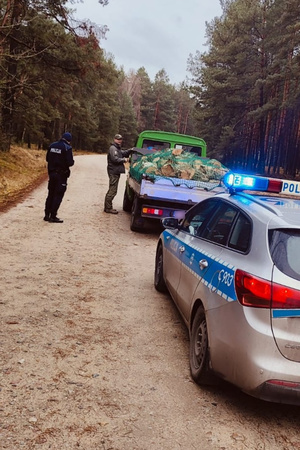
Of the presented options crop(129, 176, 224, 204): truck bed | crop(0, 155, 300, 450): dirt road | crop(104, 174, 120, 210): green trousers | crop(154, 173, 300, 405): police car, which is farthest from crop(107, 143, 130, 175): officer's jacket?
crop(154, 173, 300, 405): police car

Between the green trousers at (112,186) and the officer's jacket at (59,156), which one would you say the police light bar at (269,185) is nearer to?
the officer's jacket at (59,156)

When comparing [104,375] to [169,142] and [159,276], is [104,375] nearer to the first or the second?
[159,276]

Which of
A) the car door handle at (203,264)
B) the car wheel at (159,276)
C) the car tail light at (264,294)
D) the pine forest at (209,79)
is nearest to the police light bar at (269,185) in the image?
the car door handle at (203,264)

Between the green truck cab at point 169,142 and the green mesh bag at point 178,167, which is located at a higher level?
the green truck cab at point 169,142

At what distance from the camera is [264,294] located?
2.80 m

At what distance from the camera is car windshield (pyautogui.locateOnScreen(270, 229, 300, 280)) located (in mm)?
2850

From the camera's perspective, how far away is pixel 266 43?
30.0 metres

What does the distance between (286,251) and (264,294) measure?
37cm

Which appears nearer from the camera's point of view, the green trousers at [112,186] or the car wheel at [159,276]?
the car wheel at [159,276]

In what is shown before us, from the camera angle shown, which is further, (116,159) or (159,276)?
(116,159)

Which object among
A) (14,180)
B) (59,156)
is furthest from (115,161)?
(14,180)

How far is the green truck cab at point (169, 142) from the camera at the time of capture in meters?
12.1

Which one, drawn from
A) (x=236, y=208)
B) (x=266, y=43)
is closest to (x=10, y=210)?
(x=236, y=208)

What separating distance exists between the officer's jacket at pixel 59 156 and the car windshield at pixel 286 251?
7106 mm
